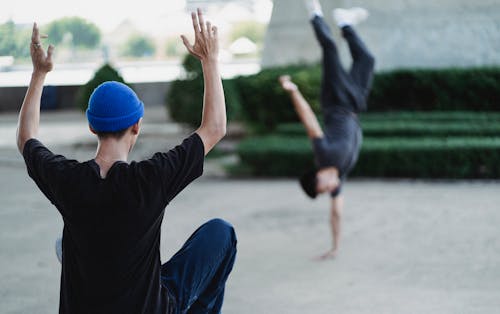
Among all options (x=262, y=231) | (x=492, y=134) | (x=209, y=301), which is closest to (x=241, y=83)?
(x=492, y=134)

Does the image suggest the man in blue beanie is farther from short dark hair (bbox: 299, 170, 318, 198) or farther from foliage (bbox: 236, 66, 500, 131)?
foliage (bbox: 236, 66, 500, 131)

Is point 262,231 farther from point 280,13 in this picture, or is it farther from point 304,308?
point 280,13

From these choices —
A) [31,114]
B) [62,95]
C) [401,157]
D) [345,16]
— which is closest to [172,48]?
[62,95]

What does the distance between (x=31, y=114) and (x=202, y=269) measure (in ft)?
3.20

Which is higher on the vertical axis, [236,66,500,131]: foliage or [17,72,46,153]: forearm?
[17,72,46,153]: forearm

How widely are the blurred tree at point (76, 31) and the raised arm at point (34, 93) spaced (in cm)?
1466

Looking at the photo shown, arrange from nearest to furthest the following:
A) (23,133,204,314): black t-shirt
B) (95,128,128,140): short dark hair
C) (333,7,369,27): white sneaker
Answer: (23,133,204,314): black t-shirt < (95,128,128,140): short dark hair < (333,7,369,27): white sneaker

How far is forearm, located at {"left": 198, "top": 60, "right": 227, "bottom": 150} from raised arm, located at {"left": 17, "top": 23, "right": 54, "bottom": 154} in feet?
2.25

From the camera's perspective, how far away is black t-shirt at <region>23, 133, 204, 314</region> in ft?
8.15

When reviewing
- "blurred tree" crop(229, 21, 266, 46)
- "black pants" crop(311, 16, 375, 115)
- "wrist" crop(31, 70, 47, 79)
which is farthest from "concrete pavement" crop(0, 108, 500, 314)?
"blurred tree" crop(229, 21, 266, 46)

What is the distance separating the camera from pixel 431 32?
1266 cm

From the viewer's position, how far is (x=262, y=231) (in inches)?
275

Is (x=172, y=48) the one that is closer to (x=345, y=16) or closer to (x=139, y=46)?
(x=139, y=46)

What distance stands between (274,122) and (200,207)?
4.56 m
